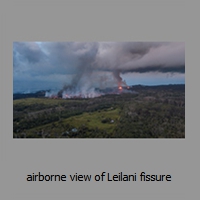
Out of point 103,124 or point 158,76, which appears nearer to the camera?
point 103,124

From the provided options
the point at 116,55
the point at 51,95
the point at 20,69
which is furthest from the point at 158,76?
the point at 20,69

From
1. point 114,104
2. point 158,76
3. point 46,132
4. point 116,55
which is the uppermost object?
point 116,55

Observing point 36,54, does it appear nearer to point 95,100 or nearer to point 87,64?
point 87,64

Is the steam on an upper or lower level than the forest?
upper

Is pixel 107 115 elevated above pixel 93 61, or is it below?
below

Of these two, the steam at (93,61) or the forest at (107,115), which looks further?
the steam at (93,61)

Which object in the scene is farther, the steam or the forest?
the steam

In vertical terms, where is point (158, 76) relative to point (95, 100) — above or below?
above

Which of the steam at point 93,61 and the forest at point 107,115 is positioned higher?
the steam at point 93,61
